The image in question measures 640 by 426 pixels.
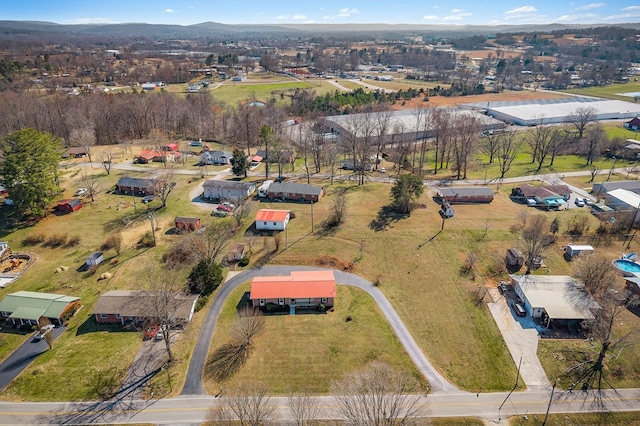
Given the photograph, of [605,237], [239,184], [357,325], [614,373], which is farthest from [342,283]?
[605,237]

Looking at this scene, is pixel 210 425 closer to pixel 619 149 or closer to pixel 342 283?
pixel 342 283

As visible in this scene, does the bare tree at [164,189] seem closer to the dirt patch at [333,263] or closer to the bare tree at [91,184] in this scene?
the bare tree at [91,184]

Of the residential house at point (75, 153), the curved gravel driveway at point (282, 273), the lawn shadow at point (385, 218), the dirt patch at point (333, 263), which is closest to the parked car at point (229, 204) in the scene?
the curved gravel driveway at point (282, 273)

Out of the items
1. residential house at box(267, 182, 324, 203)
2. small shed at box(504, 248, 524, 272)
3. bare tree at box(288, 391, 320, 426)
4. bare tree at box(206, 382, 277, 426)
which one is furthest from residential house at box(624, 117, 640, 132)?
bare tree at box(206, 382, 277, 426)

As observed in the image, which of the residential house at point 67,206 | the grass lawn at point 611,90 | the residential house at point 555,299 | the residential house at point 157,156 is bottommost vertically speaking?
the residential house at point 555,299

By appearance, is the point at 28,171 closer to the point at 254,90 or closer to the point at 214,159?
the point at 214,159

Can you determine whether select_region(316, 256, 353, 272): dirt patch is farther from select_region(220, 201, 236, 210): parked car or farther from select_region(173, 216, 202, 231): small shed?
select_region(220, 201, 236, 210): parked car
